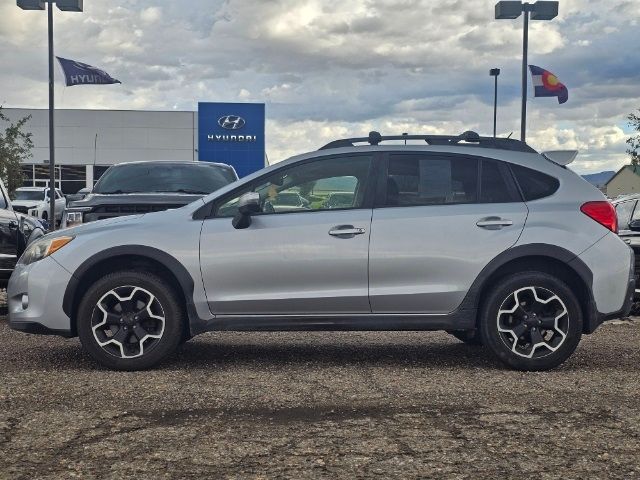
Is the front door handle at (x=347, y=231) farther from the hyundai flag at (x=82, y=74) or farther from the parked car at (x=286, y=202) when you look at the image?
the hyundai flag at (x=82, y=74)

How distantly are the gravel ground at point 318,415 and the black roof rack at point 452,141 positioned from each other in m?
1.70

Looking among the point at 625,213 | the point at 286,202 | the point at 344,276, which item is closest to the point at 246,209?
the point at 286,202

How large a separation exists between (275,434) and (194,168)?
6.82 m

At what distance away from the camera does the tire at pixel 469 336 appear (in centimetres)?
738

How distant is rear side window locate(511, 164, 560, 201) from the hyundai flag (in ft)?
58.7

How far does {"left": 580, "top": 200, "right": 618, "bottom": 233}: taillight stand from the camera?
630cm

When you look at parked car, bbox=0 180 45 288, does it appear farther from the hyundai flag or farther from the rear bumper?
the hyundai flag

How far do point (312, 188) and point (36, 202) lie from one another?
941 inches

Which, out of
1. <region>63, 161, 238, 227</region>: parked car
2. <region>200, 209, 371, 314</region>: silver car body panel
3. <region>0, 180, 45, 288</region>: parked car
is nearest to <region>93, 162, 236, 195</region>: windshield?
<region>63, 161, 238, 227</region>: parked car

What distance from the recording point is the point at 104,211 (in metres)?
9.23

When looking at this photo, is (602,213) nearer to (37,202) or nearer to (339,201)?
(339,201)

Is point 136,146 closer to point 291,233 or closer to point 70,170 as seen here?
point 70,170

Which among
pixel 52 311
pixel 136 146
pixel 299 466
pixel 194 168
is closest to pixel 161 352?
pixel 52 311

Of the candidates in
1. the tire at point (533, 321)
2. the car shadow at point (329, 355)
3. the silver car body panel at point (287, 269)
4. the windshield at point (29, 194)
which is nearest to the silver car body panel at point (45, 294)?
the car shadow at point (329, 355)
